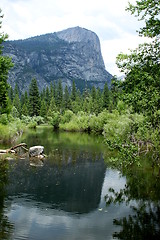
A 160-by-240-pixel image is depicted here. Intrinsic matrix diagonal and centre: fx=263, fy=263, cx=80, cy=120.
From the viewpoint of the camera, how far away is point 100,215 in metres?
11.5

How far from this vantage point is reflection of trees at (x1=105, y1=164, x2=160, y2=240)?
9858 millimetres

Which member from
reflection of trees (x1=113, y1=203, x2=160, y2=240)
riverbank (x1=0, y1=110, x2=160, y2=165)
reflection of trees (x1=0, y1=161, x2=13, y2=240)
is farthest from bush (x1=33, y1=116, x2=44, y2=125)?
reflection of trees (x1=113, y1=203, x2=160, y2=240)

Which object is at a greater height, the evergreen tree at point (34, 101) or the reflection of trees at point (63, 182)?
the evergreen tree at point (34, 101)

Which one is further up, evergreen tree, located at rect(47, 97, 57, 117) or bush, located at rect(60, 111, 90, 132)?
evergreen tree, located at rect(47, 97, 57, 117)

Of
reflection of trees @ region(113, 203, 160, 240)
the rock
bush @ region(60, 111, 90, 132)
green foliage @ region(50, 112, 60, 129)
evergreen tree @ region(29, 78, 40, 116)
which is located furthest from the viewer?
evergreen tree @ region(29, 78, 40, 116)

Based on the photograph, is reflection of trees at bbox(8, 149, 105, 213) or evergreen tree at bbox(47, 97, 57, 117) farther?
evergreen tree at bbox(47, 97, 57, 117)

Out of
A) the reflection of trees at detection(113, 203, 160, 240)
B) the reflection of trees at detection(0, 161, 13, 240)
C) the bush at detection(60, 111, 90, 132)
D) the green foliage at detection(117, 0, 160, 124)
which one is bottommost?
the reflection of trees at detection(0, 161, 13, 240)

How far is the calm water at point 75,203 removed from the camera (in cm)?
994

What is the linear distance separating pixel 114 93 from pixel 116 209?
5.62 metres

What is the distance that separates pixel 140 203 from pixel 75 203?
3.19 metres

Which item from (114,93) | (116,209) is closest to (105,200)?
(116,209)

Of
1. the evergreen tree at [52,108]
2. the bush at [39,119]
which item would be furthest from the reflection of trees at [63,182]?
the evergreen tree at [52,108]

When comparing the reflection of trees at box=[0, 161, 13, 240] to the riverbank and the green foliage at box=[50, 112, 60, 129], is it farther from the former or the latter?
the green foliage at box=[50, 112, 60, 129]

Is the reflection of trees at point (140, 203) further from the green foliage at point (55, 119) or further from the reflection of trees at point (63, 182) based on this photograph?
the green foliage at point (55, 119)
